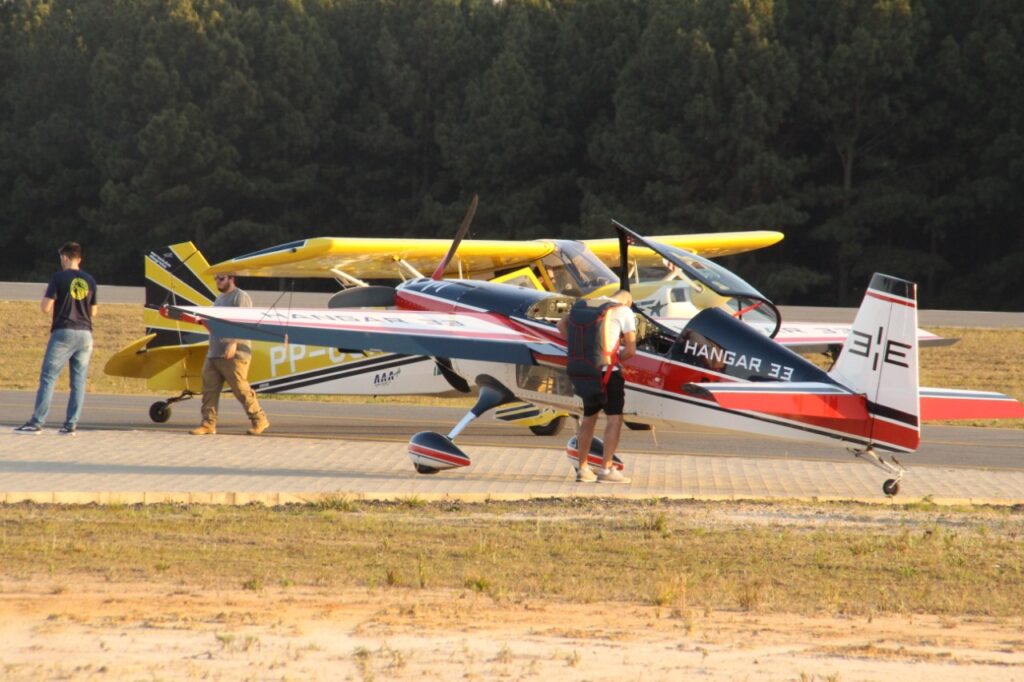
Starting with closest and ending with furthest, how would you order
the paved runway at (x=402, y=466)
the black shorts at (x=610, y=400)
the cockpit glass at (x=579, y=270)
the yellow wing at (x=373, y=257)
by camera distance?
the paved runway at (x=402, y=466), the black shorts at (x=610, y=400), the cockpit glass at (x=579, y=270), the yellow wing at (x=373, y=257)

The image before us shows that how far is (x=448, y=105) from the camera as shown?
56156mm

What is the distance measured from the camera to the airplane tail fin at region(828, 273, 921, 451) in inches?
416

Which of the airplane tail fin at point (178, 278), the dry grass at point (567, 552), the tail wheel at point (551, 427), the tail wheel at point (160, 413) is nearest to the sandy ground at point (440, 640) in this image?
the dry grass at point (567, 552)

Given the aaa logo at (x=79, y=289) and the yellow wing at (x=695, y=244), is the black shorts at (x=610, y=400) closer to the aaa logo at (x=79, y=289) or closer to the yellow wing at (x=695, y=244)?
the aaa logo at (x=79, y=289)

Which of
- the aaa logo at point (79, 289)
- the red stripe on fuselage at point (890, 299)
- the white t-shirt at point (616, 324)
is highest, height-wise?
the red stripe on fuselage at point (890, 299)

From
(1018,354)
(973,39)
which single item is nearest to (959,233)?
(973,39)

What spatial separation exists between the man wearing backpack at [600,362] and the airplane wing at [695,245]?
6.07 meters

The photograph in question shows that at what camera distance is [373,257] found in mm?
17422

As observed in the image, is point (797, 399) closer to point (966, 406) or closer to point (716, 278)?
point (966, 406)

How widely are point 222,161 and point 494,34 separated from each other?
485 inches

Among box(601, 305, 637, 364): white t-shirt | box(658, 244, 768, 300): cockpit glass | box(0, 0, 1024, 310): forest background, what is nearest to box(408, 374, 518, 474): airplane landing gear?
box(601, 305, 637, 364): white t-shirt

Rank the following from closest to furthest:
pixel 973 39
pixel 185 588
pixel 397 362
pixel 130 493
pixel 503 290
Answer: pixel 185 588
pixel 130 493
pixel 503 290
pixel 397 362
pixel 973 39

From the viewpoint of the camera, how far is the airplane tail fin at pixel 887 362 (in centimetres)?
1058

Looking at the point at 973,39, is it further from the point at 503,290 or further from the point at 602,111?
the point at 503,290
